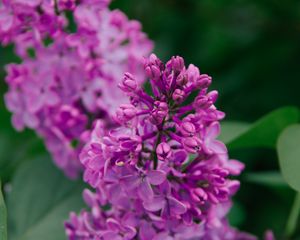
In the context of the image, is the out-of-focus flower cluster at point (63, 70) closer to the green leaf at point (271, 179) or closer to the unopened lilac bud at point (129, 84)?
the unopened lilac bud at point (129, 84)

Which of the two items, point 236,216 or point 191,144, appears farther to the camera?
point 236,216

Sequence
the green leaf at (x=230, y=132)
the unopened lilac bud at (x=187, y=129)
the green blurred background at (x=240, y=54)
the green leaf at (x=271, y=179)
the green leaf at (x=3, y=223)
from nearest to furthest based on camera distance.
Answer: the green leaf at (x=3, y=223) < the unopened lilac bud at (x=187, y=129) < the green leaf at (x=230, y=132) < the green leaf at (x=271, y=179) < the green blurred background at (x=240, y=54)

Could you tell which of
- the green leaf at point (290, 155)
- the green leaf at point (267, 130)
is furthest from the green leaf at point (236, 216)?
the green leaf at point (290, 155)

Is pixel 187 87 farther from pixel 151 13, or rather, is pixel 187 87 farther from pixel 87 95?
pixel 151 13

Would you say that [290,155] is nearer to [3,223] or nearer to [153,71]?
[153,71]

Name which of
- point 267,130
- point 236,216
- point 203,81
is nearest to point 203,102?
point 203,81

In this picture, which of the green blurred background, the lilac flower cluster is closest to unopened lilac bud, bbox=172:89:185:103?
the lilac flower cluster

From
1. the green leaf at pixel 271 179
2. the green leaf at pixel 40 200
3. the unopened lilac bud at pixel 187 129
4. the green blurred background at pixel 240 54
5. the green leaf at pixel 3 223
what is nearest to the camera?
the green leaf at pixel 3 223

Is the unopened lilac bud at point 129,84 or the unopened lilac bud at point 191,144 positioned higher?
the unopened lilac bud at point 129,84
